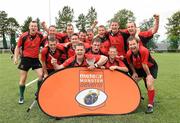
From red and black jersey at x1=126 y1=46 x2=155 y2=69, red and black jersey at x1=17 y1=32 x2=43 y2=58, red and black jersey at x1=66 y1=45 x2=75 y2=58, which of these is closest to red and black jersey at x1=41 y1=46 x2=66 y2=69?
red and black jersey at x1=66 y1=45 x2=75 y2=58

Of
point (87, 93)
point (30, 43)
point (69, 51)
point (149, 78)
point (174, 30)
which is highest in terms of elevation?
point (30, 43)

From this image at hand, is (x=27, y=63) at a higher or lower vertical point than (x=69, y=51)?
lower

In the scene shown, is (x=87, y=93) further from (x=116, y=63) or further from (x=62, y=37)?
(x=62, y=37)

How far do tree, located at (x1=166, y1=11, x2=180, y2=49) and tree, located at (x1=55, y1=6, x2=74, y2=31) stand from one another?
84.0ft

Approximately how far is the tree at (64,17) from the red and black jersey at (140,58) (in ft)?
268

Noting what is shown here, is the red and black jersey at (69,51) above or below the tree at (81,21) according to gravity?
above

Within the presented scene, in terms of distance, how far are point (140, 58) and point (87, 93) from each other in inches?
55.8

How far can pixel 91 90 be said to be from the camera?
770 centimetres

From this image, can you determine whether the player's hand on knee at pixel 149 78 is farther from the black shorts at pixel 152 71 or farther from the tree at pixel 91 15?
the tree at pixel 91 15

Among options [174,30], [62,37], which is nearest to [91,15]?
[174,30]

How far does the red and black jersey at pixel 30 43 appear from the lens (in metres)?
9.20

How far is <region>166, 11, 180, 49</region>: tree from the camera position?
96.1 meters

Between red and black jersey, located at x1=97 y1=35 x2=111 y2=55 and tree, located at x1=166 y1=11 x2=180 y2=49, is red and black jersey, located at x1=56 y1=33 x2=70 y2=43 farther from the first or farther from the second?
tree, located at x1=166 y1=11 x2=180 y2=49

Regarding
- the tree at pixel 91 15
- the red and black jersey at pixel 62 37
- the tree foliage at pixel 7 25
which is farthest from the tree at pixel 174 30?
the red and black jersey at pixel 62 37
